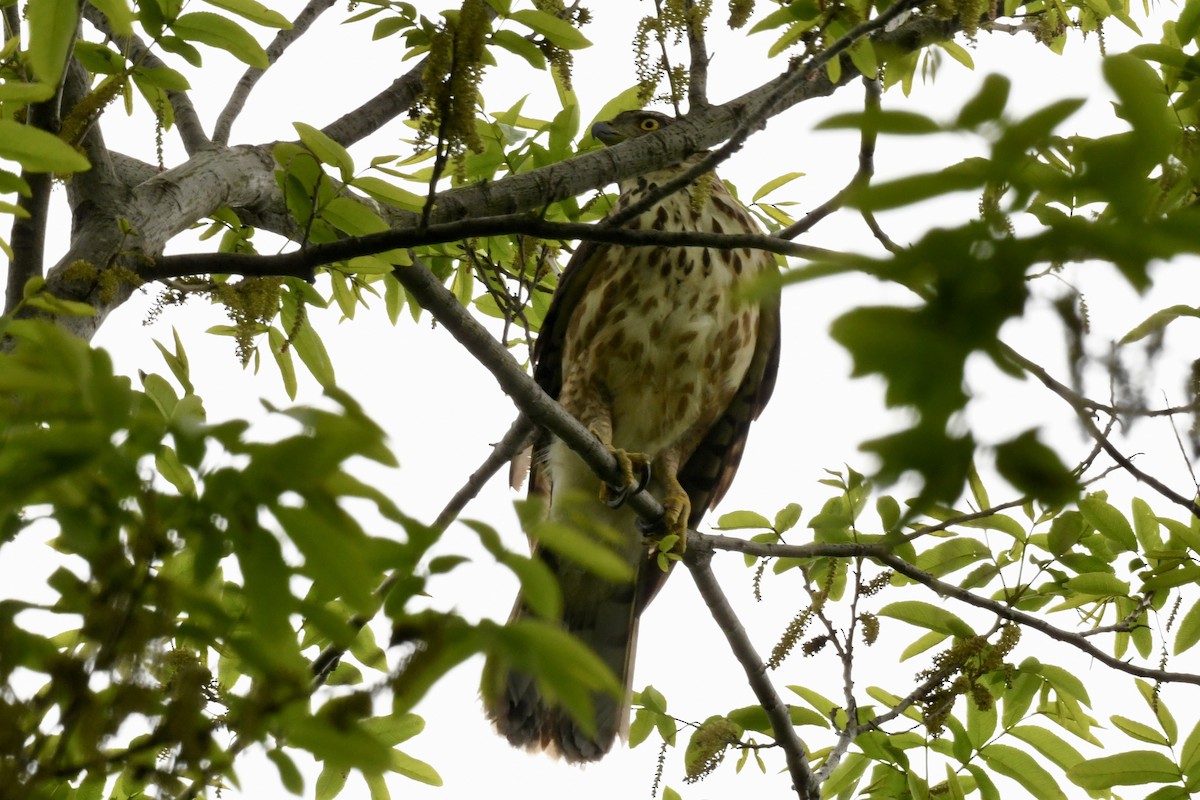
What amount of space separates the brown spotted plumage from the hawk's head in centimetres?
1

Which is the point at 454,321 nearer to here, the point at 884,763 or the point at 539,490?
the point at 884,763

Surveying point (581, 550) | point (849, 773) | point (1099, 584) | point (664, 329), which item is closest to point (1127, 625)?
point (1099, 584)

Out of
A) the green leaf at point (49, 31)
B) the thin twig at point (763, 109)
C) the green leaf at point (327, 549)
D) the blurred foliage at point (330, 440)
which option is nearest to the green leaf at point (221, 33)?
the blurred foliage at point (330, 440)

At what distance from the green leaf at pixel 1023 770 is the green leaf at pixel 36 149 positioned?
285 cm

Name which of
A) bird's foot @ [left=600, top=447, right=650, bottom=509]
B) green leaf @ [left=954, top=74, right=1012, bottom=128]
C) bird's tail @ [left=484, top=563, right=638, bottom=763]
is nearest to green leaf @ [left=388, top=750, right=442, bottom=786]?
bird's tail @ [left=484, top=563, right=638, bottom=763]

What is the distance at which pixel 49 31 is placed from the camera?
1.77m

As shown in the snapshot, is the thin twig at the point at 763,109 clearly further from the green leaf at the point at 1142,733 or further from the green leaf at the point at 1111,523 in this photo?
the green leaf at the point at 1142,733

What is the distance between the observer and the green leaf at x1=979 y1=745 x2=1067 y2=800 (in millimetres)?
3428

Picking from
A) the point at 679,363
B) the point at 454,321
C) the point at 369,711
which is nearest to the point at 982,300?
the point at 369,711

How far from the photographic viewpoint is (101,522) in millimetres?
1253

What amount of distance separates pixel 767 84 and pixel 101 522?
2954 millimetres

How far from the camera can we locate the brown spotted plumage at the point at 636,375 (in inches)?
192

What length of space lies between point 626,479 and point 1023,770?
4.59 feet

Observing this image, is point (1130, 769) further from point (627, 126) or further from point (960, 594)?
point (627, 126)
